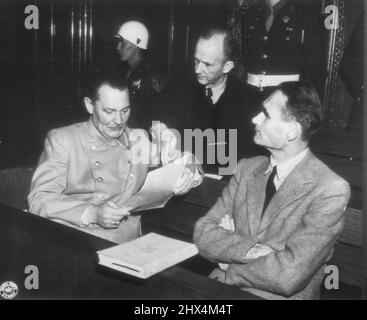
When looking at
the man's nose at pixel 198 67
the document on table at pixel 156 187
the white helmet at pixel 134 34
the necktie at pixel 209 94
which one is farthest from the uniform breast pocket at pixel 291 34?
the document on table at pixel 156 187

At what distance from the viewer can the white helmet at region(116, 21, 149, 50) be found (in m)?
4.45

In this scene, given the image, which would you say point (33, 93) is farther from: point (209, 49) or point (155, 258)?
point (155, 258)

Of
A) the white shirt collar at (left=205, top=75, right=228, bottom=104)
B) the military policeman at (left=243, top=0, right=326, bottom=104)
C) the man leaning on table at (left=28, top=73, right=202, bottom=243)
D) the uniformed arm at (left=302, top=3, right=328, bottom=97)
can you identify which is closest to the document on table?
the man leaning on table at (left=28, top=73, right=202, bottom=243)

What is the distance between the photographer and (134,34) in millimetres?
4480

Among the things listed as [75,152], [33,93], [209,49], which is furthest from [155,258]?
[33,93]

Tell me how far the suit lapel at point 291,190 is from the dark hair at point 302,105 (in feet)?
0.52

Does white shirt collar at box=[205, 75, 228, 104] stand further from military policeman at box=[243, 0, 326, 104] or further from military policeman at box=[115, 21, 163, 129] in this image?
military policeman at box=[115, 21, 163, 129]

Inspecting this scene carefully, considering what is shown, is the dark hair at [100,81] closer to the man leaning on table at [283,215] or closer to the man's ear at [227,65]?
the man leaning on table at [283,215]

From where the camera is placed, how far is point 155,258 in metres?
1.73

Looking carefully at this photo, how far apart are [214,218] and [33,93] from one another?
3908mm

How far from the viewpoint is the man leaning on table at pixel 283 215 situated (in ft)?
6.44

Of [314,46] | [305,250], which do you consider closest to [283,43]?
[314,46]

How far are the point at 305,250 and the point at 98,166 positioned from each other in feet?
4.23

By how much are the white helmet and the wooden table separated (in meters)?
2.53
